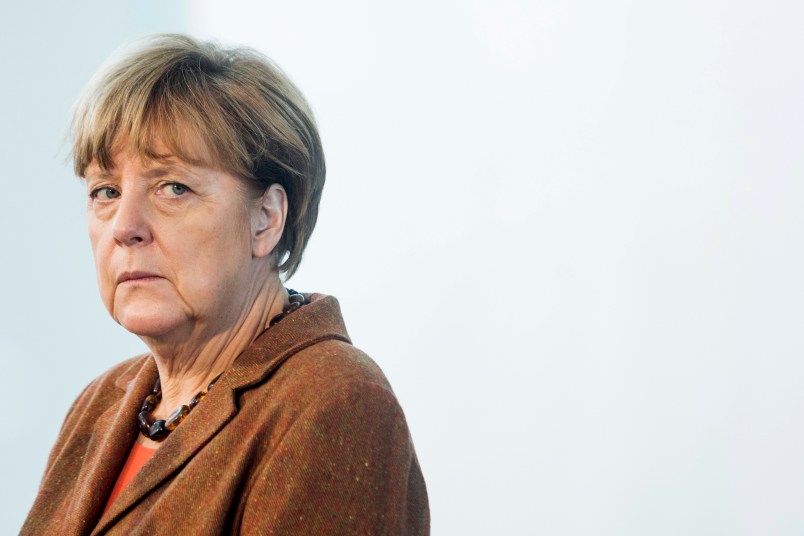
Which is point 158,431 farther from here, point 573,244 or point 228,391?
point 573,244

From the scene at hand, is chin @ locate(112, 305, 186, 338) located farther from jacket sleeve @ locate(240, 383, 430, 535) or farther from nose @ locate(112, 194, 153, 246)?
jacket sleeve @ locate(240, 383, 430, 535)

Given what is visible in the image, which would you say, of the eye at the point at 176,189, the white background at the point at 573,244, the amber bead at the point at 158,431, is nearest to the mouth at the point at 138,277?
the eye at the point at 176,189

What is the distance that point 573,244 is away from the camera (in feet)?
8.04

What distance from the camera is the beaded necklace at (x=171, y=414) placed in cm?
145

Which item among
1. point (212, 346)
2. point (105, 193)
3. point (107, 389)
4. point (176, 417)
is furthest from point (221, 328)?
point (107, 389)

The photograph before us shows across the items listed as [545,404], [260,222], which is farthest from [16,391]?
[260,222]

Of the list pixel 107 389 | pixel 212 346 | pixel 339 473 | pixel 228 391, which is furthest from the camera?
pixel 107 389

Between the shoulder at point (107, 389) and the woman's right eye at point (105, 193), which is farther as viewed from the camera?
the shoulder at point (107, 389)

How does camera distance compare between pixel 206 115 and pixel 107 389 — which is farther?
pixel 107 389

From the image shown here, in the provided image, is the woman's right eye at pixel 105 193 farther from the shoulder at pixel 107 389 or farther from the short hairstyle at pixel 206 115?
the shoulder at pixel 107 389

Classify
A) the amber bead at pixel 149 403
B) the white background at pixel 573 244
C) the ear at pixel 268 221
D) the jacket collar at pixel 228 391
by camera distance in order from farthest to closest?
the white background at pixel 573 244 → the amber bead at pixel 149 403 → the ear at pixel 268 221 → the jacket collar at pixel 228 391

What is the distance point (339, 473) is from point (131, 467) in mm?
407

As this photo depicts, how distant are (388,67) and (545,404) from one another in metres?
0.87

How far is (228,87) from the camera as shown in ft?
4.63
